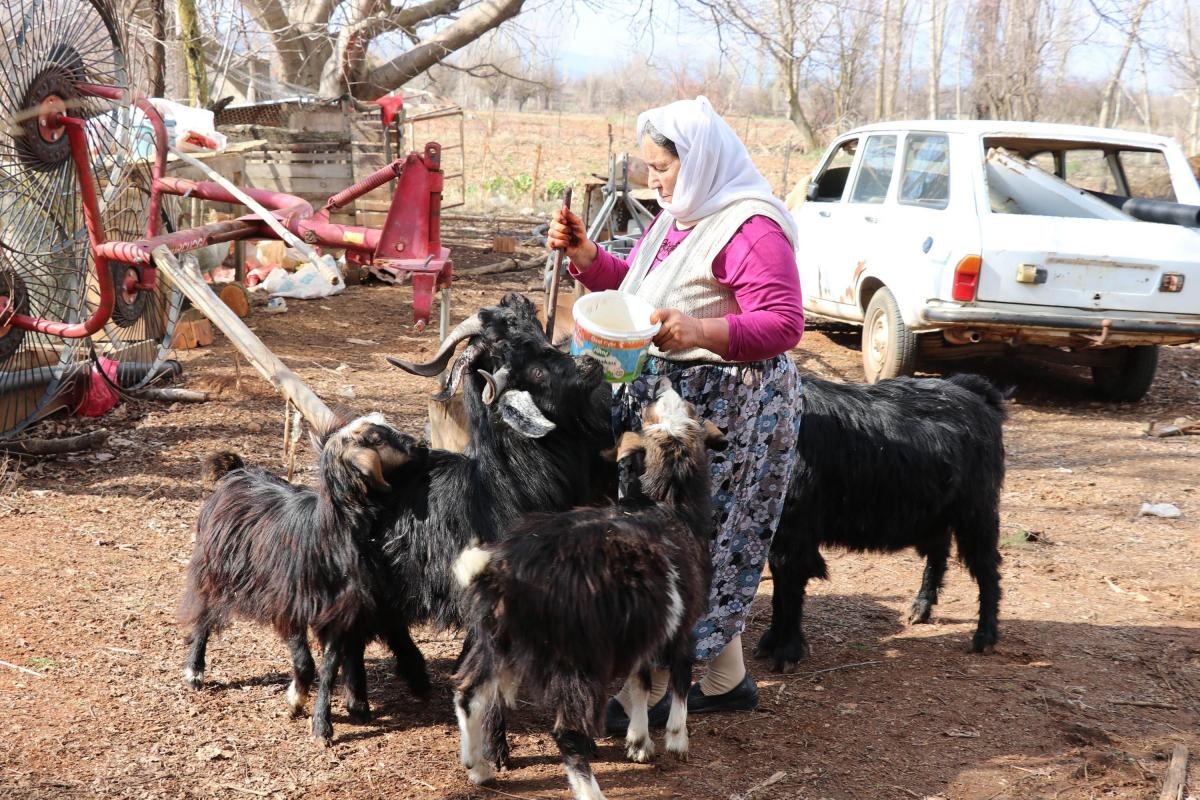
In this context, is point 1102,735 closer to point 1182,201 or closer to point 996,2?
point 1182,201

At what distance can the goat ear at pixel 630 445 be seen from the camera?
3.43m

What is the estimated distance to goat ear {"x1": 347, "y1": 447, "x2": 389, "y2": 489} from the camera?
135 inches

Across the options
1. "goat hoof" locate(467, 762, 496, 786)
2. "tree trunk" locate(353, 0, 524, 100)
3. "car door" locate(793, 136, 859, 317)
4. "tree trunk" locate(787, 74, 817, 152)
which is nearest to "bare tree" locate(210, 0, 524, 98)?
"tree trunk" locate(353, 0, 524, 100)

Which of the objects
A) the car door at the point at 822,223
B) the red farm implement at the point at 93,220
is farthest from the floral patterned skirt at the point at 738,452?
the car door at the point at 822,223

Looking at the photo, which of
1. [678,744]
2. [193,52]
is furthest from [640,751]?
[193,52]

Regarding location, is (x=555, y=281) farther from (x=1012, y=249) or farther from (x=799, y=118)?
(x=799, y=118)

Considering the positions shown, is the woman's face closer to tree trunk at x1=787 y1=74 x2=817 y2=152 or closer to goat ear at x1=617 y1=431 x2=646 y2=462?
goat ear at x1=617 y1=431 x2=646 y2=462

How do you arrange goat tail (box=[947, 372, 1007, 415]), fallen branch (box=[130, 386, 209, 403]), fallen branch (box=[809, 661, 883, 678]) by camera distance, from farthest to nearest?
fallen branch (box=[130, 386, 209, 403]) < goat tail (box=[947, 372, 1007, 415]) < fallen branch (box=[809, 661, 883, 678])

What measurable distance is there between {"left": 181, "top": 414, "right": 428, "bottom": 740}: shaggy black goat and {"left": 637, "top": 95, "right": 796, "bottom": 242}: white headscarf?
1.25m

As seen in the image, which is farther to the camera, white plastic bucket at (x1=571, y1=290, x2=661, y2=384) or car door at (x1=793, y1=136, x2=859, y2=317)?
car door at (x1=793, y1=136, x2=859, y2=317)

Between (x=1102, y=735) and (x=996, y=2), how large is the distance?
2975 centimetres

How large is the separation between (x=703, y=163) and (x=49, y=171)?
3.96 m

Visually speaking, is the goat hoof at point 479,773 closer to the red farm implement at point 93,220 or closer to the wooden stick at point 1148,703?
the red farm implement at point 93,220

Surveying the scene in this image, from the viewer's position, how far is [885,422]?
4574mm
